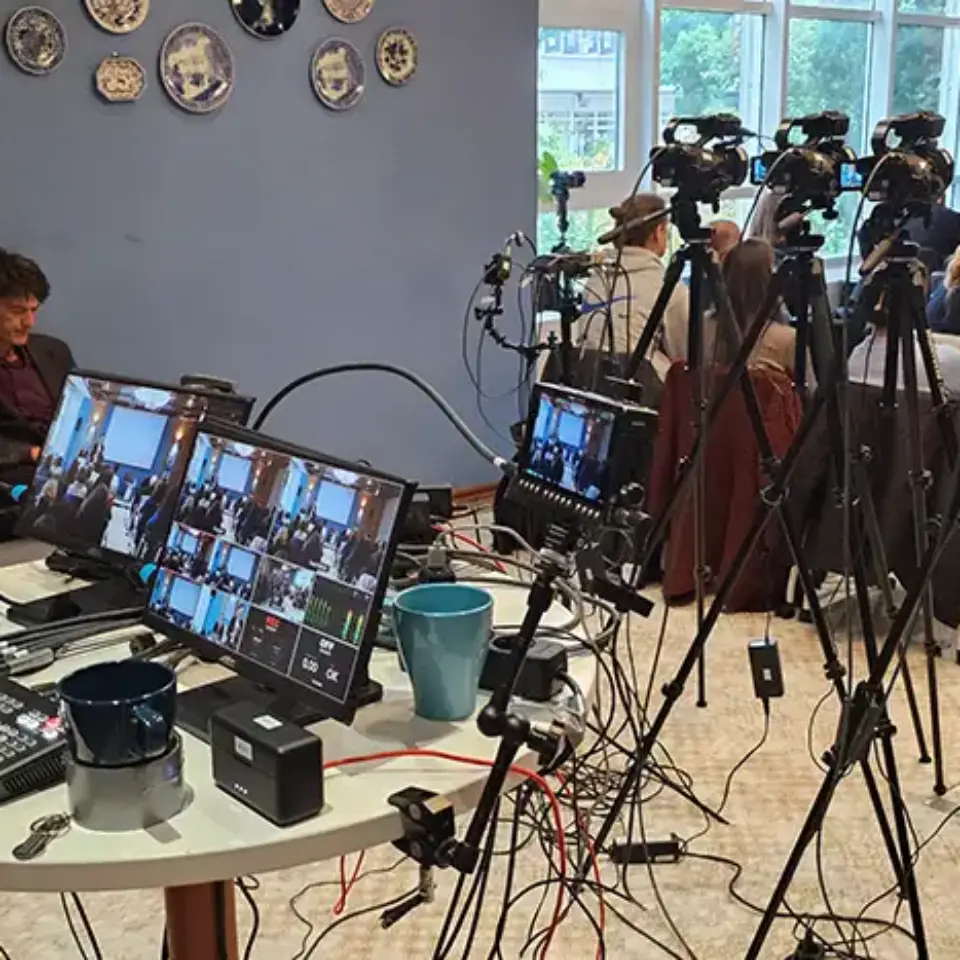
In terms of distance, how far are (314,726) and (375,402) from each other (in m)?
3.23

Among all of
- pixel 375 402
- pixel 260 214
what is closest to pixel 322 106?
pixel 260 214

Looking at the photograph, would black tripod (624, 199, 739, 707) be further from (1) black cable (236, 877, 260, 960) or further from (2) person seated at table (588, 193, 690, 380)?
(2) person seated at table (588, 193, 690, 380)

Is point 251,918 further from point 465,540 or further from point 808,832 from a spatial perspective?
point 808,832

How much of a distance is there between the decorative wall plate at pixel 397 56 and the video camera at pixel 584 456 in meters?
2.98

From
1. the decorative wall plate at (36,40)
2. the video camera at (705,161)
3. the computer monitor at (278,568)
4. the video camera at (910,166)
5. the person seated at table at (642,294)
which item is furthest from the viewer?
the person seated at table at (642,294)

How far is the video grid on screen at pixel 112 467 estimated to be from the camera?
1.59m

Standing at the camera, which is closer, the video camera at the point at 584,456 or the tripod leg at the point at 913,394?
the video camera at the point at 584,456

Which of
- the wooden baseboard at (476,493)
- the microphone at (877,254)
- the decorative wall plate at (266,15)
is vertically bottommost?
the wooden baseboard at (476,493)

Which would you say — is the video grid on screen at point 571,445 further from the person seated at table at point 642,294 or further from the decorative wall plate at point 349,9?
the decorative wall plate at point 349,9

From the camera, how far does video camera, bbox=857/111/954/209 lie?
1.87 metres

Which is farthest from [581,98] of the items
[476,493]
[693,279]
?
[693,279]

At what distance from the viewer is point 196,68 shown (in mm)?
3734

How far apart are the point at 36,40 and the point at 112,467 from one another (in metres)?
2.29

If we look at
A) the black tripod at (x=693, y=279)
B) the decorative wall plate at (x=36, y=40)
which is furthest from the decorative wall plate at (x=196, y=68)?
the black tripod at (x=693, y=279)
